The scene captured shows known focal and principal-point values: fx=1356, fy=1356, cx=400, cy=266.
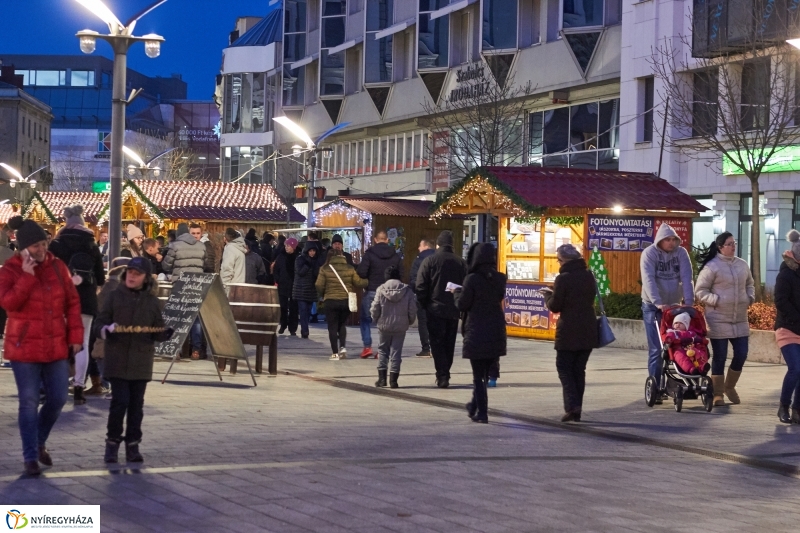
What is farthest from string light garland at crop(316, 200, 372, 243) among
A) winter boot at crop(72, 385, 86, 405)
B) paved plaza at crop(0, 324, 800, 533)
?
winter boot at crop(72, 385, 86, 405)

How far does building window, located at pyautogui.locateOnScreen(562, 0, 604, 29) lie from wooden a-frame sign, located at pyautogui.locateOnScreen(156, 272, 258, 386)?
25325mm

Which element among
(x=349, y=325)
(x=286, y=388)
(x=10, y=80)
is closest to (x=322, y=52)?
(x=349, y=325)

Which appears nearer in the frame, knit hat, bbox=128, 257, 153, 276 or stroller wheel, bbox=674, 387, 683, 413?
knit hat, bbox=128, 257, 153, 276

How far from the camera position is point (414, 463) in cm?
908

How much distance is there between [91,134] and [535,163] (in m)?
111

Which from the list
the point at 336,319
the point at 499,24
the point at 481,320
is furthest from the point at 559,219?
the point at 499,24

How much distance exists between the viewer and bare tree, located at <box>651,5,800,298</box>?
86.6 ft

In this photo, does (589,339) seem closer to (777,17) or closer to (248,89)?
(777,17)

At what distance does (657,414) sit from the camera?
12.9m

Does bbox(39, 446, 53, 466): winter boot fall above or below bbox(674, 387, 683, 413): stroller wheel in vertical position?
below

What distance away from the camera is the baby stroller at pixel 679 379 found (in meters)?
12.9

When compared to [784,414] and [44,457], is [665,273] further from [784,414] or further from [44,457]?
[44,457]

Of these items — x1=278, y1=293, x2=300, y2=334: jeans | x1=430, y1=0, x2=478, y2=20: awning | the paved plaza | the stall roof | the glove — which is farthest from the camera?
x1=430, y1=0, x2=478, y2=20: awning

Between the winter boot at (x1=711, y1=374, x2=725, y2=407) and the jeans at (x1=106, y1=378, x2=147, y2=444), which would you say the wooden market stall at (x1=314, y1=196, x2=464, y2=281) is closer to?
the winter boot at (x1=711, y1=374, x2=725, y2=407)
